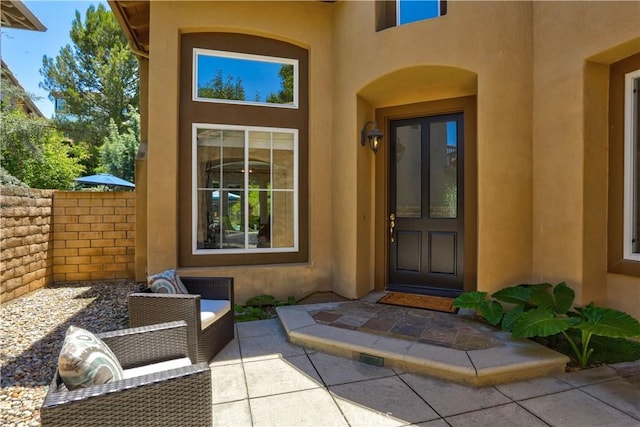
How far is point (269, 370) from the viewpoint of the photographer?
3162 millimetres

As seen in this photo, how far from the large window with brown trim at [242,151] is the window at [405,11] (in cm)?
140

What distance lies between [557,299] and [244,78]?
17.6ft

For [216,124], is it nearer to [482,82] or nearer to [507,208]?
[482,82]

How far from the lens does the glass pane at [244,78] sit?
540 cm

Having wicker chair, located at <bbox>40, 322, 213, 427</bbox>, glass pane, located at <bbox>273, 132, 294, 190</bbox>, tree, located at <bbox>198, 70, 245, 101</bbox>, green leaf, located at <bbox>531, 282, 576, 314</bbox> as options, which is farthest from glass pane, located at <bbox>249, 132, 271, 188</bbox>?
green leaf, located at <bbox>531, 282, 576, 314</bbox>

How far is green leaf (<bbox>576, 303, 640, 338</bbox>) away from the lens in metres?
2.77

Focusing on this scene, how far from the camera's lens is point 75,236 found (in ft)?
21.5

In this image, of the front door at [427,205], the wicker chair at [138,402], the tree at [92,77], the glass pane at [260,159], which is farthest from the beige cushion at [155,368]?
the tree at [92,77]

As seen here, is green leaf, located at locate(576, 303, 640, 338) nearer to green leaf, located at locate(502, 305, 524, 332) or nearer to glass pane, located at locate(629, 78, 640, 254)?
green leaf, located at locate(502, 305, 524, 332)

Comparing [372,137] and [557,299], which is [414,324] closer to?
[557,299]

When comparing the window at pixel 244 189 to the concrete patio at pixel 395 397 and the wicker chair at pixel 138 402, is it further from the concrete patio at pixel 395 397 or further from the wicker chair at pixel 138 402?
the wicker chair at pixel 138 402

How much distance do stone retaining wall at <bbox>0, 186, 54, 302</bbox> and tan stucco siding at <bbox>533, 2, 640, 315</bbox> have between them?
304 inches

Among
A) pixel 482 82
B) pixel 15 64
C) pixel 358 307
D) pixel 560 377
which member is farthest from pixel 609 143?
pixel 15 64

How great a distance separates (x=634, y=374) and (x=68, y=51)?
2254 cm
